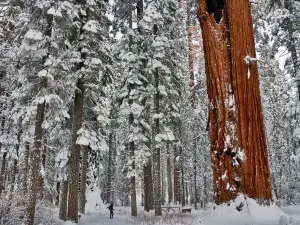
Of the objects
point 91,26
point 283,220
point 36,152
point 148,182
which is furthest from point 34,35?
point 148,182

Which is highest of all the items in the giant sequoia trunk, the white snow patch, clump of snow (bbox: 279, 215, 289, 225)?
the white snow patch

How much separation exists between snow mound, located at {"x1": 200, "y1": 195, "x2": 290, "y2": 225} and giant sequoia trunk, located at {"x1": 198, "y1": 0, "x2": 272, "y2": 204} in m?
0.07

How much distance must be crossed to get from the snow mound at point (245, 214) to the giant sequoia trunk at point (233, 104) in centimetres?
7

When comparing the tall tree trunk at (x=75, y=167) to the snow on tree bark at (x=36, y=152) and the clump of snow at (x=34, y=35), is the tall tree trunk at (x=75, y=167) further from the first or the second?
the clump of snow at (x=34, y=35)

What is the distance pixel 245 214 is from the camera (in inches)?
113

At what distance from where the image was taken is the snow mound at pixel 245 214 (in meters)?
2.80

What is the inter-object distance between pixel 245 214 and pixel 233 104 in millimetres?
1095

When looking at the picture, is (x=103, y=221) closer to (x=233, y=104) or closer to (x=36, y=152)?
(x=36, y=152)

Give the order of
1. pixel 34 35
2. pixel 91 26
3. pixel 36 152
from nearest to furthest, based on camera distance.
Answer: pixel 34 35 → pixel 36 152 → pixel 91 26

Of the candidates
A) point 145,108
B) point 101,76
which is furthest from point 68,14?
point 145,108

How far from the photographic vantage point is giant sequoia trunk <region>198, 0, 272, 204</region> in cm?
304

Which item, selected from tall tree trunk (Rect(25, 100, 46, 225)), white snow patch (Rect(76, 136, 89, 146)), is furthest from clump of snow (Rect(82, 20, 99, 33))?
white snow patch (Rect(76, 136, 89, 146))

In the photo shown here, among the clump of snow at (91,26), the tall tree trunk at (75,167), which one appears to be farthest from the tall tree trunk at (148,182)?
the clump of snow at (91,26)

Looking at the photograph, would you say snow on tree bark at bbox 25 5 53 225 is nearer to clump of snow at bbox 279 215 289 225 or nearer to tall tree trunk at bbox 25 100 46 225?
tall tree trunk at bbox 25 100 46 225
